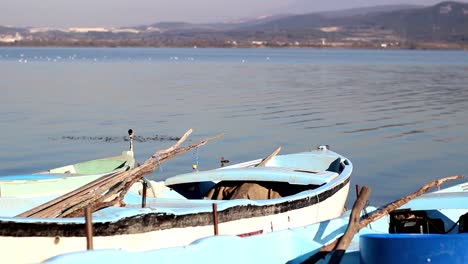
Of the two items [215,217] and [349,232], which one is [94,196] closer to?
[215,217]

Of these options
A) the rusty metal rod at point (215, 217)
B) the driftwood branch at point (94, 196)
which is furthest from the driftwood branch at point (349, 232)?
the driftwood branch at point (94, 196)

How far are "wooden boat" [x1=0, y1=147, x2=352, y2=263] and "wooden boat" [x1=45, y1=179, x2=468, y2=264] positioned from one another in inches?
28.2

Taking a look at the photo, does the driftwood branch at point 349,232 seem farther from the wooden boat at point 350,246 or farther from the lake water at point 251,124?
the lake water at point 251,124

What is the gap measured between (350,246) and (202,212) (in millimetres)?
1302

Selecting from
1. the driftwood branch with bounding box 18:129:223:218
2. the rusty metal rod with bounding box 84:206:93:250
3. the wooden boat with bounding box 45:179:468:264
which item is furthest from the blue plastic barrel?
the driftwood branch with bounding box 18:129:223:218

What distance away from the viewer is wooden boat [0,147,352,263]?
716 centimetres

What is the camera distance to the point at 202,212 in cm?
822

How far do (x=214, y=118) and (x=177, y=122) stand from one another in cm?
127

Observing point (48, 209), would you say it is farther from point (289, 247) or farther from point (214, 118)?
point (214, 118)

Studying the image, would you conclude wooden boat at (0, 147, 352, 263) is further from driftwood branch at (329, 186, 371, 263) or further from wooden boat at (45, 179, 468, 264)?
driftwood branch at (329, 186, 371, 263)

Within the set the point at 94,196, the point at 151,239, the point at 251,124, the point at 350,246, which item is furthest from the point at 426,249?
the point at 251,124

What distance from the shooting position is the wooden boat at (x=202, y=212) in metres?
7.16

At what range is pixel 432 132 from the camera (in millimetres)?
21797

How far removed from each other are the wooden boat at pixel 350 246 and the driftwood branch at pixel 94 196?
57.0 inches
